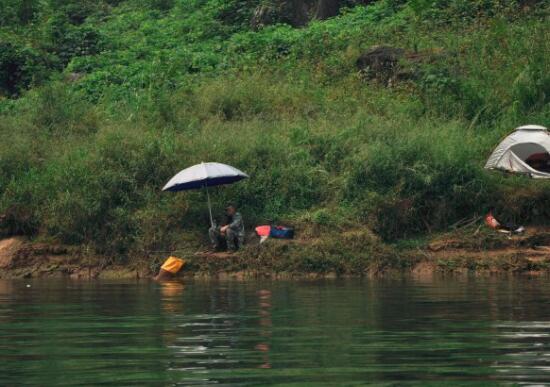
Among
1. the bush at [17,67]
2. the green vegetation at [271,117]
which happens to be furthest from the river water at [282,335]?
the bush at [17,67]

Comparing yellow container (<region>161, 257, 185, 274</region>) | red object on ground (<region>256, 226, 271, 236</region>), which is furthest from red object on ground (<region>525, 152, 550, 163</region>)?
yellow container (<region>161, 257, 185, 274</region>)

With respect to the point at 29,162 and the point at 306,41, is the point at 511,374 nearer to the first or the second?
the point at 29,162

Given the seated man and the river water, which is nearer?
the river water

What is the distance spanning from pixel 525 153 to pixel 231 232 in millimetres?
6901

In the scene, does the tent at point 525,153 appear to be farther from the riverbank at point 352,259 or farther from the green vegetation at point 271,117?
the riverbank at point 352,259

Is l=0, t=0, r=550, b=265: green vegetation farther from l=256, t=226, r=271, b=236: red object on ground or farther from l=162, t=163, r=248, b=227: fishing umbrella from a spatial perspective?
l=162, t=163, r=248, b=227: fishing umbrella

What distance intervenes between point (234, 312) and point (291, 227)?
9.73m

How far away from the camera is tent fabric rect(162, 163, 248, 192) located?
80.6 feet

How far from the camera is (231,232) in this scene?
2509 centimetres

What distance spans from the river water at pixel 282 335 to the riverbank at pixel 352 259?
11.3 feet

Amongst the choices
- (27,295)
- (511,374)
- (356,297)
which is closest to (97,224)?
(27,295)

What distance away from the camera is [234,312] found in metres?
15.8

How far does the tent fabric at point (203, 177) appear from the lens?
2458cm

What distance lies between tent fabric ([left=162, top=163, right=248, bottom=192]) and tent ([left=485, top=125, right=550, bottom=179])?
576 centimetres
